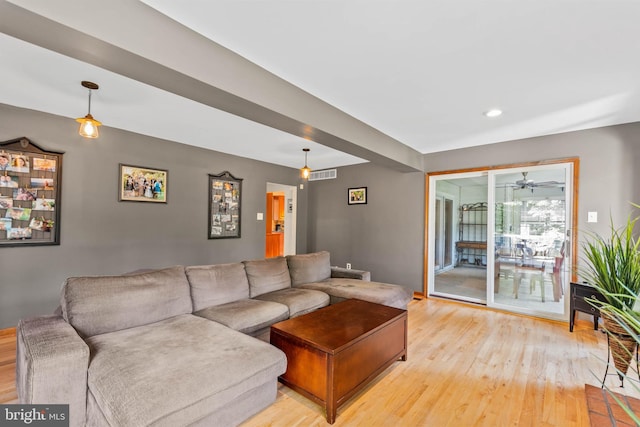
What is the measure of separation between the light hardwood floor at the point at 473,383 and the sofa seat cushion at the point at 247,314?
553mm

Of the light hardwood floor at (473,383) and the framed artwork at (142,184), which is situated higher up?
the framed artwork at (142,184)

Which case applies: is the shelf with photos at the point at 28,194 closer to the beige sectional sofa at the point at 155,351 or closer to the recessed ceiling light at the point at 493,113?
the beige sectional sofa at the point at 155,351

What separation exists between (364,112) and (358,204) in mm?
2688

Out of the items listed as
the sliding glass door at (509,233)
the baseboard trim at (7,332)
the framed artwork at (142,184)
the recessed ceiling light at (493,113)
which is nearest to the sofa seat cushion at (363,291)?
the sliding glass door at (509,233)

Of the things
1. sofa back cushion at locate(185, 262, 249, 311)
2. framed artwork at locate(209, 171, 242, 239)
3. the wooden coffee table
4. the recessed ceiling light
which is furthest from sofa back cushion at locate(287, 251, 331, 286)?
the recessed ceiling light

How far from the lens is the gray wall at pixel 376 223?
4879 mm

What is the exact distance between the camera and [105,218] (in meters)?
3.63

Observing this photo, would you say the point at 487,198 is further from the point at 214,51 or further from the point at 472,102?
the point at 214,51

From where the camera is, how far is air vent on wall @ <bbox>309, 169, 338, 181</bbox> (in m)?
6.02

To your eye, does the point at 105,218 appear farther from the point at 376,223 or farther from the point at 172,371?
the point at 376,223

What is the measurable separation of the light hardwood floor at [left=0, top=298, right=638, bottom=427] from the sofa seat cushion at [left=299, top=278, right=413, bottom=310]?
0.39 meters

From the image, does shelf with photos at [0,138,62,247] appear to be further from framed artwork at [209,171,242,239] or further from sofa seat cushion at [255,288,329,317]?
sofa seat cushion at [255,288,329,317]

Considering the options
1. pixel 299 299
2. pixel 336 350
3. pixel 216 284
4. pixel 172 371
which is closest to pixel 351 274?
pixel 299 299

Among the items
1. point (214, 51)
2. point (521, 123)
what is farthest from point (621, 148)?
point (214, 51)
